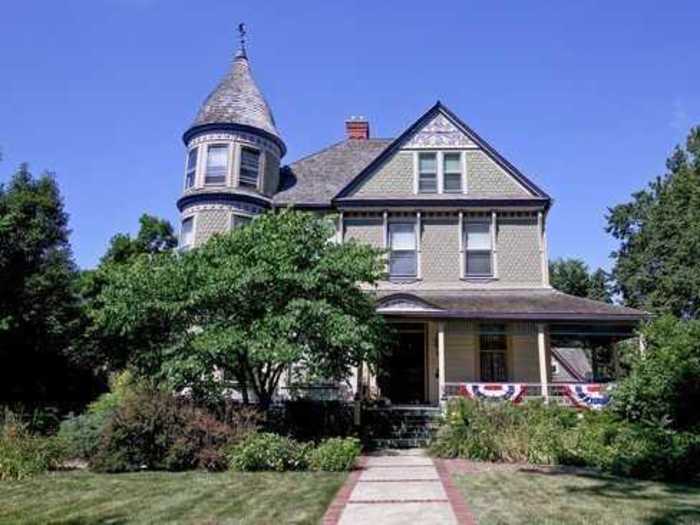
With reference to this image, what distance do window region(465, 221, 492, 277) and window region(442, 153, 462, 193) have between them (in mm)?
1414

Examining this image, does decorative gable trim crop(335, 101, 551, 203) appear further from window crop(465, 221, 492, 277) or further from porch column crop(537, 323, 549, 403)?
porch column crop(537, 323, 549, 403)

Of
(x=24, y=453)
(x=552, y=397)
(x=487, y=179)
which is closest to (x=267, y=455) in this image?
A: (x=24, y=453)

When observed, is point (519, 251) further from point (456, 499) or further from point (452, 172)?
point (456, 499)

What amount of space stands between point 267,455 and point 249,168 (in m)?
12.4

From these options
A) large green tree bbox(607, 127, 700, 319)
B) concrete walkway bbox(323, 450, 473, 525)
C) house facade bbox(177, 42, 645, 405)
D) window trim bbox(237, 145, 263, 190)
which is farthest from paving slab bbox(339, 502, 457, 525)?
large green tree bbox(607, 127, 700, 319)

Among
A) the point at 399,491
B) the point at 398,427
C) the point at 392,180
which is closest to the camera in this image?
the point at 399,491

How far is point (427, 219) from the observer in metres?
21.9

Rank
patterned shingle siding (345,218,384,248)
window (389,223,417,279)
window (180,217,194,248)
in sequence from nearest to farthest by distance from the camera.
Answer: window (389,223,417,279) < window (180,217,194,248) < patterned shingle siding (345,218,384,248)

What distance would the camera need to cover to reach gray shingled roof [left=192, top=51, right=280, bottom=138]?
22.4 meters

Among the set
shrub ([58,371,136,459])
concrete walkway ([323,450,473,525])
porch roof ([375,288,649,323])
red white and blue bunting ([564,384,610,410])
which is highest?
porch roof ([375,288,649,323])

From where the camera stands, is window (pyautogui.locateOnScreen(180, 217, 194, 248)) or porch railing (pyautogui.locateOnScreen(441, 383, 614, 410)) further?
window (pyautogui.locateOnScreen(180, 217, 194, 248))

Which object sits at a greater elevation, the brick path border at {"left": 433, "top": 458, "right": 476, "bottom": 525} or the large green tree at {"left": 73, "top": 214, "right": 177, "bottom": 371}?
the large green tree at {"left": 73, "top": 214, "right": 177, "bottom": 371}

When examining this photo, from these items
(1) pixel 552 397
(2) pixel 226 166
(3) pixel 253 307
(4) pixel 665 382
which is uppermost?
(2) pixel 226 166

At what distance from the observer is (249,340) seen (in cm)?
1358
